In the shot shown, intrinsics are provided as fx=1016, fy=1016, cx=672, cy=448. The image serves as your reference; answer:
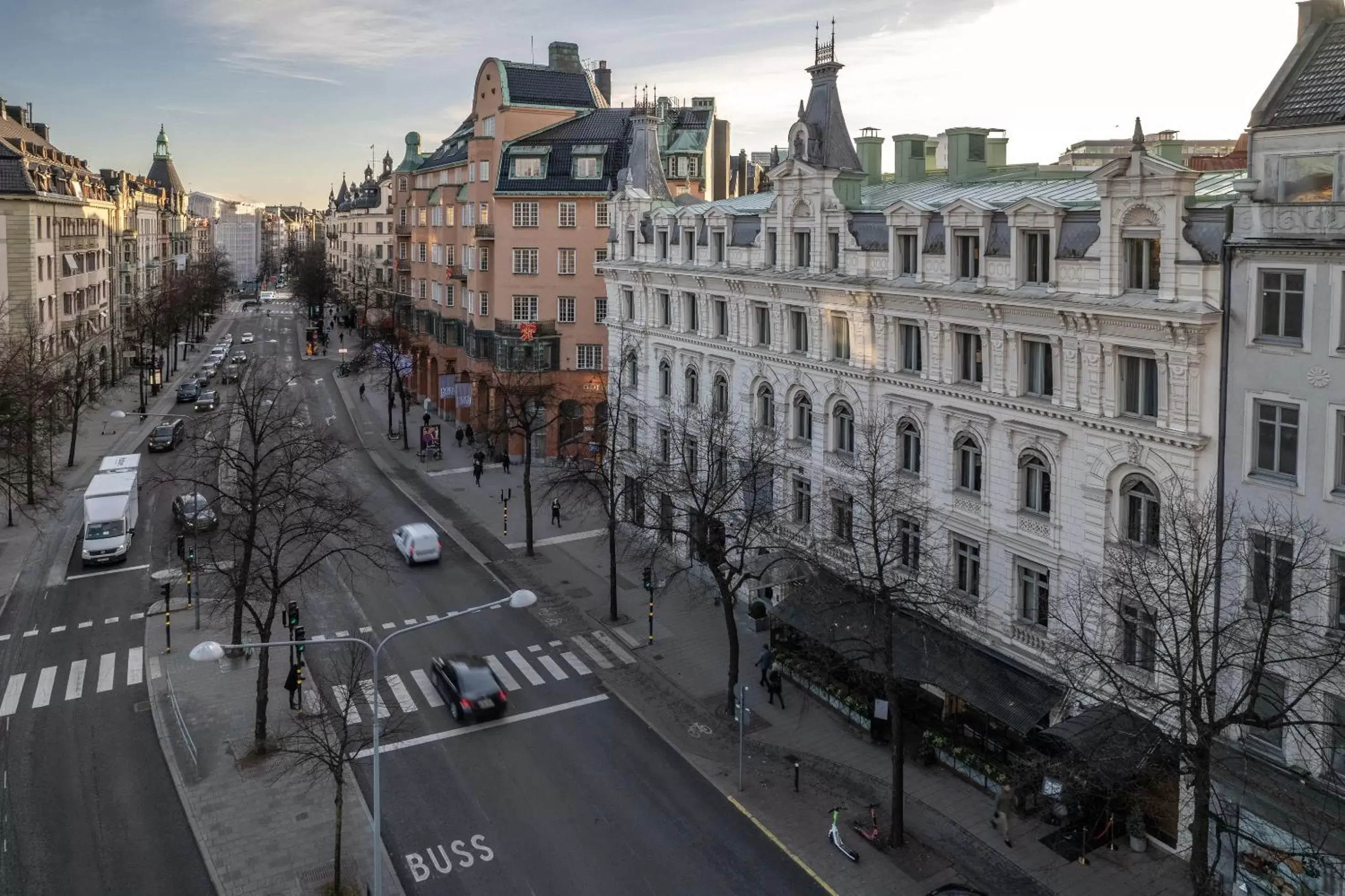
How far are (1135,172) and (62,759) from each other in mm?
31823

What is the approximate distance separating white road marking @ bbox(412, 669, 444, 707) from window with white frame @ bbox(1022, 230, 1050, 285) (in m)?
21.8

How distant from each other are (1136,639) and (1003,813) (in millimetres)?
5388

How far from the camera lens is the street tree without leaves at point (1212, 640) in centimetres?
1841

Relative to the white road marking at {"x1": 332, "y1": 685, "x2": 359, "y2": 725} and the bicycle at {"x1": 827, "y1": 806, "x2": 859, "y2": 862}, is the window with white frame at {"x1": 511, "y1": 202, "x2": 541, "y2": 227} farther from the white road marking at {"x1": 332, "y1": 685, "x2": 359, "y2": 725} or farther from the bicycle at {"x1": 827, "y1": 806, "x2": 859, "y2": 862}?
the bicycle at {"x1": 827, "y1": 806, "x2": 859, "y2": 862}

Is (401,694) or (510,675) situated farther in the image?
(510,675)

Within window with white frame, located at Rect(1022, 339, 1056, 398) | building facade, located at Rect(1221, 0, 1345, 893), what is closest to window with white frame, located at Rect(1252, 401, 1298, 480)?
building facade, located at Rect(1221, 0, 1345, 893)

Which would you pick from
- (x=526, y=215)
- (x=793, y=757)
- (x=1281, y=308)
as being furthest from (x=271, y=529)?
(x=1281, y=308)

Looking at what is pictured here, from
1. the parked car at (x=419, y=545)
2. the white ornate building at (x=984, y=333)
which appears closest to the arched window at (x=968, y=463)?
the white ornate building at (x=984, y=333)

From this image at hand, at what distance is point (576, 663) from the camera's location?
3562 centimetres

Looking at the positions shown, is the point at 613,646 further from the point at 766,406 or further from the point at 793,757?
the point at 766,406

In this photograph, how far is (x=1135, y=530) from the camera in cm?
2511

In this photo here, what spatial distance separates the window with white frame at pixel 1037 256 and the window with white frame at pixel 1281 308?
209 inches

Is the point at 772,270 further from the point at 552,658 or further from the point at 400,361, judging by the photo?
the point at 400,361

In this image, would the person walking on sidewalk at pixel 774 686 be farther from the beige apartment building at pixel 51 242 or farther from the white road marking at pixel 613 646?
the beige apartment building at pixel 51 242
